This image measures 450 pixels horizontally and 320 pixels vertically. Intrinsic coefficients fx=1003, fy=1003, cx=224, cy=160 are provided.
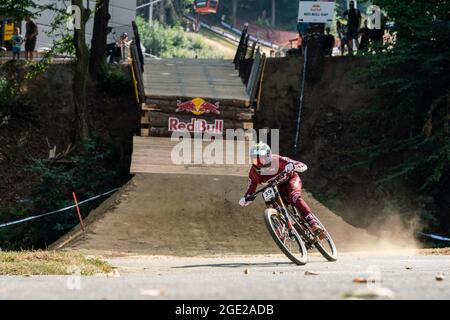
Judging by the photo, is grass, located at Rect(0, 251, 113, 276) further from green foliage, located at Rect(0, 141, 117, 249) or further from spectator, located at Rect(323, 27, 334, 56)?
spectator, located at Rect(323, 27, 334, 56)

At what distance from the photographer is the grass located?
1266cm

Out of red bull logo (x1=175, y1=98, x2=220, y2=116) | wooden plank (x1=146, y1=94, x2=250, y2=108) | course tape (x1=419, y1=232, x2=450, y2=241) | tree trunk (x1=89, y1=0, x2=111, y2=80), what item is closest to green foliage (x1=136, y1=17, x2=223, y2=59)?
tree trunk (x1=89, y1=0, x2=111, y2=80)

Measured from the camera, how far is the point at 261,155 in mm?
15469

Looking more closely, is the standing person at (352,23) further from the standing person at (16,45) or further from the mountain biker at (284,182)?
the mountain biker at (284,182)

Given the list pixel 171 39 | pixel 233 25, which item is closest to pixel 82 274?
pixel 171 39

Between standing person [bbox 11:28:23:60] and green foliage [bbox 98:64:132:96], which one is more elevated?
standing person [bbox 11:28:23:60]

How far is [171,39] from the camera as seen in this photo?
265ft

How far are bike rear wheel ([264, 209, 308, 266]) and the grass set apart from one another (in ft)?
8.68

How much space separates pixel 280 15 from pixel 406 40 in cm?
7626

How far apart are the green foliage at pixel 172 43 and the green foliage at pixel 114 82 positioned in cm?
3474

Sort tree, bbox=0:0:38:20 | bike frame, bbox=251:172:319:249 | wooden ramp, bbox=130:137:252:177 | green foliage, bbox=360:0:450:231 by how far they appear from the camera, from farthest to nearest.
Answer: tree, bbox=0:0:38:20 → green foliage, bbox=360:0:450:231 → wooden ramp, bbox=130:137:252:177 → bike frame, bbox=251:172:319:249

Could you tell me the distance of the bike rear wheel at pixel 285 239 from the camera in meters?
15.0
